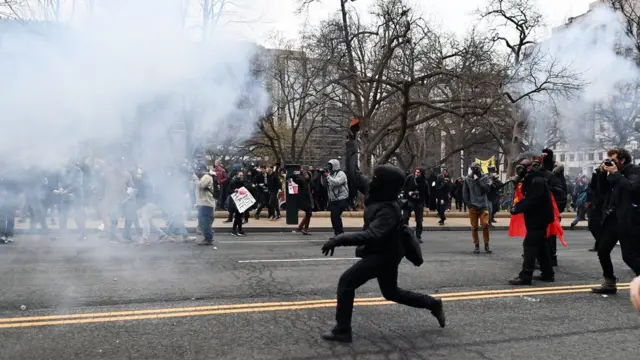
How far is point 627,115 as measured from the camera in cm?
1423

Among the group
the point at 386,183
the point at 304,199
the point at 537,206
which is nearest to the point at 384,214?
the point at 386,183

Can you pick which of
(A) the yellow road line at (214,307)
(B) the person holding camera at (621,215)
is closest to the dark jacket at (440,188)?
(B) the person holding camera at (621,215)

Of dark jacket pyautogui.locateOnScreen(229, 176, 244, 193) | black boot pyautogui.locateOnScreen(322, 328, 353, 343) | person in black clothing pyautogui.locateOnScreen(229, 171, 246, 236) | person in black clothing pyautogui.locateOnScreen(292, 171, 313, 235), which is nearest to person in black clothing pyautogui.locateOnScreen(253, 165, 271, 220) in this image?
person in black clothing pyautogui.locateOnScreen(292, 171, 313, 235)

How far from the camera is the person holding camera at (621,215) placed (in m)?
6.19

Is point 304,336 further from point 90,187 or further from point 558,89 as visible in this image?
point 558,89

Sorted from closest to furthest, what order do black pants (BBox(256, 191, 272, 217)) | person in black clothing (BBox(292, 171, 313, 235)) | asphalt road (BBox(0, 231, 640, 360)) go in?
asphalt road (BBox(0, 231, 640, 360))
person in black clothing (BBox(292, 171, 313, 235))
black pants (BBox(256, 191, 272, 217))

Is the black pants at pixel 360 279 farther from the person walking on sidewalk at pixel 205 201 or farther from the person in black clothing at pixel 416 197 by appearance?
the person in black clothing at pixel 416 197

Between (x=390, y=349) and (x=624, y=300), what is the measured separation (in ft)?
12.1

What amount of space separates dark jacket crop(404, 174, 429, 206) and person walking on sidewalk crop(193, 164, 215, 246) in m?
4.36

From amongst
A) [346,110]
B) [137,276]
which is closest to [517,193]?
[137,276]

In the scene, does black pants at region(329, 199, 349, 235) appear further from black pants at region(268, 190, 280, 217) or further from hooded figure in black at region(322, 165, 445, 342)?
hooded figure in black at region(322, 165, 445, 342)

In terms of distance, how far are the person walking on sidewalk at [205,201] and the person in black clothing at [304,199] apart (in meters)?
3.45

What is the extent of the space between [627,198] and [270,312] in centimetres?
443

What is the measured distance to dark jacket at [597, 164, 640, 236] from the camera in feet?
20.3
